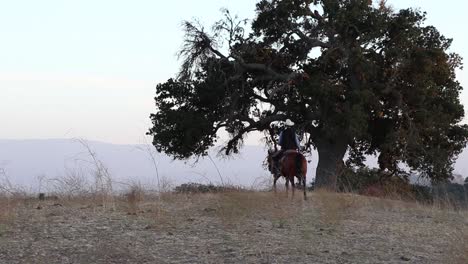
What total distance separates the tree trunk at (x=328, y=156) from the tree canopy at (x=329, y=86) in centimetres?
4

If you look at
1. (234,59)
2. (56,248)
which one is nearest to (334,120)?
(234,59)

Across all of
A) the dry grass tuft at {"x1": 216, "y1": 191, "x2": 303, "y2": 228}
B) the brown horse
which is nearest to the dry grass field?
the dry grass tuft at {"x1": 216, "y1": 191, "x2": 303, "y2": 228}

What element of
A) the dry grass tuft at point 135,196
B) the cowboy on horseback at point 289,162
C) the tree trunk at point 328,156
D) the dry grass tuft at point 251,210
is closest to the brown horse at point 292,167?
the cowboy on horseback at point 289,162

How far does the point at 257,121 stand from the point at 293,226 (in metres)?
14.4

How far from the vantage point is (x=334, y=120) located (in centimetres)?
2050

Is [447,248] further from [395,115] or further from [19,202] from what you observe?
[395,115]

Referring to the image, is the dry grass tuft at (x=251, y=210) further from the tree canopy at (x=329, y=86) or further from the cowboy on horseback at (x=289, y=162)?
the tree canopy at (x=329, y=86)

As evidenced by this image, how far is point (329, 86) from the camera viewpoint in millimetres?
20609

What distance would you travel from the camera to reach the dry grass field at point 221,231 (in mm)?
6625

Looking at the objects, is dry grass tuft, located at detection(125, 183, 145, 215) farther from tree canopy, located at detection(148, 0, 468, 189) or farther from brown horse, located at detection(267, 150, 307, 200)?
tree canopy, located at detection(148, 0, 468, 189)

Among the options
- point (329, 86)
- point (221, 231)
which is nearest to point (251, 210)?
point (221, 231)

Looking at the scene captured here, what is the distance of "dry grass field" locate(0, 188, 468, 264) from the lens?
21.7 ft

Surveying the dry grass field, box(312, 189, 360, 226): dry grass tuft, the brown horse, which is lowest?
the dry grass field

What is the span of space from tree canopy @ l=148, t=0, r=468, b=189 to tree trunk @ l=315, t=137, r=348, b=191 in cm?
4
